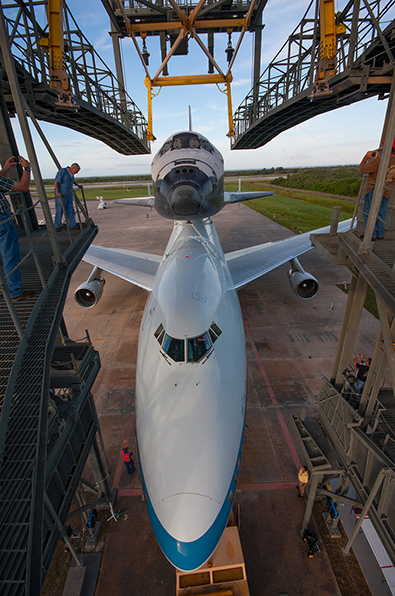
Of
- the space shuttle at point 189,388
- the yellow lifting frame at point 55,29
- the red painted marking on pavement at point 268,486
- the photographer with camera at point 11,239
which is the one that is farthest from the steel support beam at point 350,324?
the yellow lifting frame at point 55,29

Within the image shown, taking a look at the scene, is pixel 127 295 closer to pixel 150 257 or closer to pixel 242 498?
pixel 150 257

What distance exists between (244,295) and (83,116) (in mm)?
13640

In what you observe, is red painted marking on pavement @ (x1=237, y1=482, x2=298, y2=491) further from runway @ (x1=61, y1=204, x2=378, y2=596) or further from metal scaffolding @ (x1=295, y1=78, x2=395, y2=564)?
metal scaffolding @ (x1=295, y1=78, x2=395, y2=564)

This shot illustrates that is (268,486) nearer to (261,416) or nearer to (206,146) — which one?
(261,416)

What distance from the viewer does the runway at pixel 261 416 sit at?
619cm

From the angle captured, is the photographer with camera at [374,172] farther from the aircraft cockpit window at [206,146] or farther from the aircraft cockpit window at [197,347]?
the aircraft cockpit window at [206,146]

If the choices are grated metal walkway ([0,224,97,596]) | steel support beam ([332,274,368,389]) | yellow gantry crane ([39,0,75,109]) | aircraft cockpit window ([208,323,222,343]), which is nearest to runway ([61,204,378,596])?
steel support beam ([332,274,368,389])

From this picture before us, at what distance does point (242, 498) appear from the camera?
24.7ft

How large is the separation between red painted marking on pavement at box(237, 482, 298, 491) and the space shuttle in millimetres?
2523

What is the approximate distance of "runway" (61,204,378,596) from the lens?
20.3 feet

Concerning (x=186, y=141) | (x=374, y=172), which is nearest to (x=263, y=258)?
(x=186, y=141)

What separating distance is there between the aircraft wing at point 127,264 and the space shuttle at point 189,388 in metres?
4.31

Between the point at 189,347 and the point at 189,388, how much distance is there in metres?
0.94

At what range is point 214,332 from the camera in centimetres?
720
